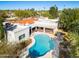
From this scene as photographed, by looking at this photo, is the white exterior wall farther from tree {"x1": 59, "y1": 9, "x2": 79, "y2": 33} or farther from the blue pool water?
tree {"x1": 59, "y1": 9, "x2": 79, "y2": 33}

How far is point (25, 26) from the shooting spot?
1899 mm

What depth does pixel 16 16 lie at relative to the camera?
1901mm

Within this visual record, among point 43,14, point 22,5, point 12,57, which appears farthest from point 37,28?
point 12,57

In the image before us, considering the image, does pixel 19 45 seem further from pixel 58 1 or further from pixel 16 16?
pixel 58 1

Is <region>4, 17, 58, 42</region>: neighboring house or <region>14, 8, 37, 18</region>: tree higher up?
<region>14, 8, 37, 18</region>: tree

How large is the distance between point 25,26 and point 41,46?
11.1 inches

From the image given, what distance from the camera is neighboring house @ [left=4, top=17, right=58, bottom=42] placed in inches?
73.7

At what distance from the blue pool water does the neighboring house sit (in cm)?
9

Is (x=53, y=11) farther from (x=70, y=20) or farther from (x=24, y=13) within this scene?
(x=24, y=13)

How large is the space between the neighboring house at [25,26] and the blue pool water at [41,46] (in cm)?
9

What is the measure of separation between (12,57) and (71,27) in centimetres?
72

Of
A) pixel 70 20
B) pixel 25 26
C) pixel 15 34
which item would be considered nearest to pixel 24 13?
pixel 25 26

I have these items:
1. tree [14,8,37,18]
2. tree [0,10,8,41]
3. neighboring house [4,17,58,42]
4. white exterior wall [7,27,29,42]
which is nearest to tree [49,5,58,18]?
neighboring house [4,17,58,42]

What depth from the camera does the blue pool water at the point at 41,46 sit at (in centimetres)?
187
